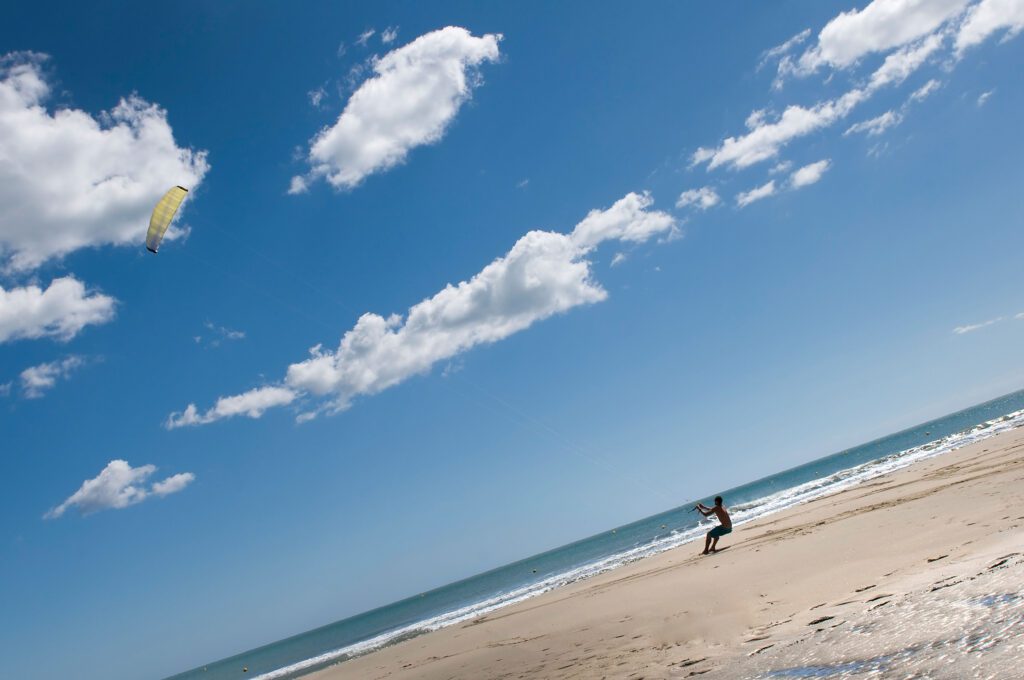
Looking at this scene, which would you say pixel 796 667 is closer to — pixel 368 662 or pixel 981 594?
pixel 981 594

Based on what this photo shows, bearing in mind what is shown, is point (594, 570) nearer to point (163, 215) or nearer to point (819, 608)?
point (163, 215)

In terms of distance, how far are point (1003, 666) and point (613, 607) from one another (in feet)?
33.2

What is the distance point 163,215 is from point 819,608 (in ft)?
55.9

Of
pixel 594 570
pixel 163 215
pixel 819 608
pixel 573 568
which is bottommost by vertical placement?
pixel 573 568

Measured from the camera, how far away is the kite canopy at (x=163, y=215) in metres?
16.4

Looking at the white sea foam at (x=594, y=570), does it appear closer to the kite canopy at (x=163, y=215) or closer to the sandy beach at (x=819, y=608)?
the sandy beach at (x=819, y=608)

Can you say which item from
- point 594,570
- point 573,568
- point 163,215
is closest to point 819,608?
point 163,215

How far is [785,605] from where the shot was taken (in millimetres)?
7992

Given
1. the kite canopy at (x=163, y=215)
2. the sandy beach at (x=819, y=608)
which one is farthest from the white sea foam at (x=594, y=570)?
the kite canopy at (x=163, y=215)

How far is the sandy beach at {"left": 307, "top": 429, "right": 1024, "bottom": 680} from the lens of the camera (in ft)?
15.7

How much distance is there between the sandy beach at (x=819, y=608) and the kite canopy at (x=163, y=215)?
39.4 feet

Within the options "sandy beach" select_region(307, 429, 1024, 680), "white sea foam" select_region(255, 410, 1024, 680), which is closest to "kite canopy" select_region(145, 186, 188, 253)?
"sandy beach" select_region(307, 429, 1024, 680)

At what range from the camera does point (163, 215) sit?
1700cm

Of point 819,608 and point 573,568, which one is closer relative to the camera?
point 819,608
